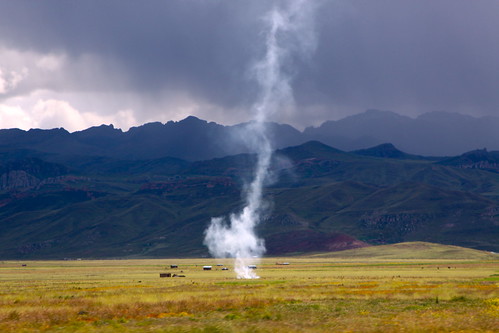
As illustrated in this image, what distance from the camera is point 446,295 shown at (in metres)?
54.2

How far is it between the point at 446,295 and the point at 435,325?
62.0ft

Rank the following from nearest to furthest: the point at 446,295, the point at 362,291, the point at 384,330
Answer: the point at 384,330
the point at 446,295
the point at 362,291

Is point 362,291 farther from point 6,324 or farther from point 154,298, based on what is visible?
point 6,324

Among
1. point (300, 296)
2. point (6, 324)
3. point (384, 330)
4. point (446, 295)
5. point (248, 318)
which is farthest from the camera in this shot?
point (300, 296)

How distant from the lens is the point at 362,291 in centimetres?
6359

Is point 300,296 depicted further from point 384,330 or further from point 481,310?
point 384,330

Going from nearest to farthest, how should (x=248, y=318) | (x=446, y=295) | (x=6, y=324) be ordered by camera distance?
(x=6, y=324) → (x=248, y=318) → (x=446, y=295)

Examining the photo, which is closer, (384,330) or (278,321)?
(384,330)

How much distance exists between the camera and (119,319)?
144ft

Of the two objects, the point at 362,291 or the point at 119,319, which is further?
the point at 362,291

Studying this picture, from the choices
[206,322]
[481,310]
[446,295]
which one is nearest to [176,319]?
[206,322]

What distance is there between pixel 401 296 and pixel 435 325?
64.5 ft

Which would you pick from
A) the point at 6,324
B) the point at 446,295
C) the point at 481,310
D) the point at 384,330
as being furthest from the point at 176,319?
the point at 446,295

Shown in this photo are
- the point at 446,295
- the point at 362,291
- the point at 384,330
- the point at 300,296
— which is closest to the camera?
the point at 384,330
